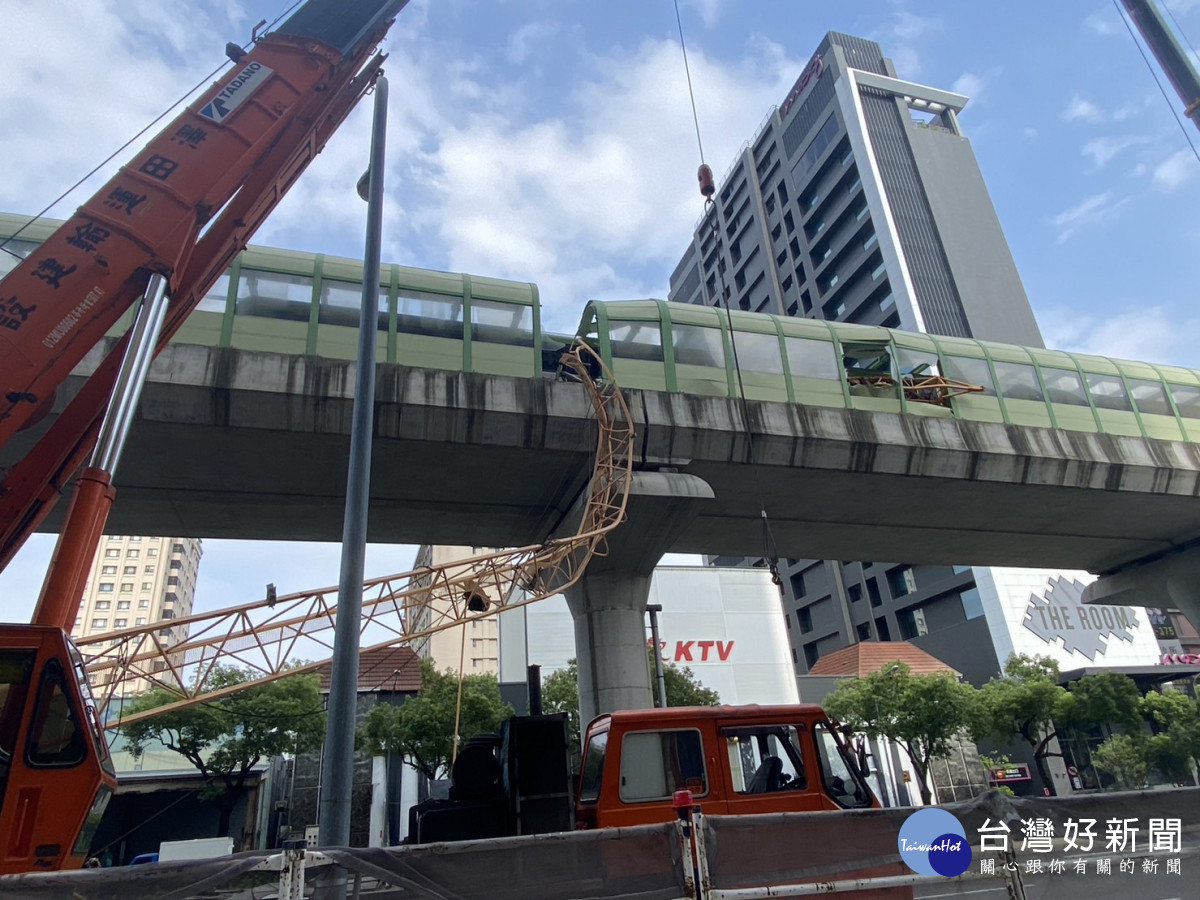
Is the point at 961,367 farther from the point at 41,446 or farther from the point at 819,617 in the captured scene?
the point at 819,617

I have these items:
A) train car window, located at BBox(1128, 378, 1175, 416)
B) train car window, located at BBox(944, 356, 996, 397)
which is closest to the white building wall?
train car window, located at BBox(1128, 378, 1175, 416)

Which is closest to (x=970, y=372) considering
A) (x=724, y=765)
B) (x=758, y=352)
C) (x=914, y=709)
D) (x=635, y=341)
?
(x=758, y=352)

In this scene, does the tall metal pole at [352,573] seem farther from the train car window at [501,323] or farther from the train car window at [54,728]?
the train car window at [501,323]

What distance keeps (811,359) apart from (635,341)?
14.4ft

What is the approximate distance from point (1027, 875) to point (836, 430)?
1245 centimetres

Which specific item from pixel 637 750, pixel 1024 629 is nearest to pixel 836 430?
pixel 637 750

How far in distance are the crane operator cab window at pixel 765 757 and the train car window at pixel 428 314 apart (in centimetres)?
1047

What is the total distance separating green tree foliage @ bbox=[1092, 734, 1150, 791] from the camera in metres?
34.4

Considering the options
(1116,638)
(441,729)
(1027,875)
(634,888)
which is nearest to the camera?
(634,888)

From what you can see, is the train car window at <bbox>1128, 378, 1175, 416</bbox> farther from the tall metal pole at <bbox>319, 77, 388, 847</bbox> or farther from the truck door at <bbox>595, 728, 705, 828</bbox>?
the tall metal pole at <bbox>319, 77, 388, 847</bbox>

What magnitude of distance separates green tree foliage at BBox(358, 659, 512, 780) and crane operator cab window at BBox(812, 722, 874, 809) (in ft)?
75.1

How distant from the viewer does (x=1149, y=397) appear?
2134cm

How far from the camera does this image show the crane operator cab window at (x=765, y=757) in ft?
24.3

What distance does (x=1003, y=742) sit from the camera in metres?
34.2
